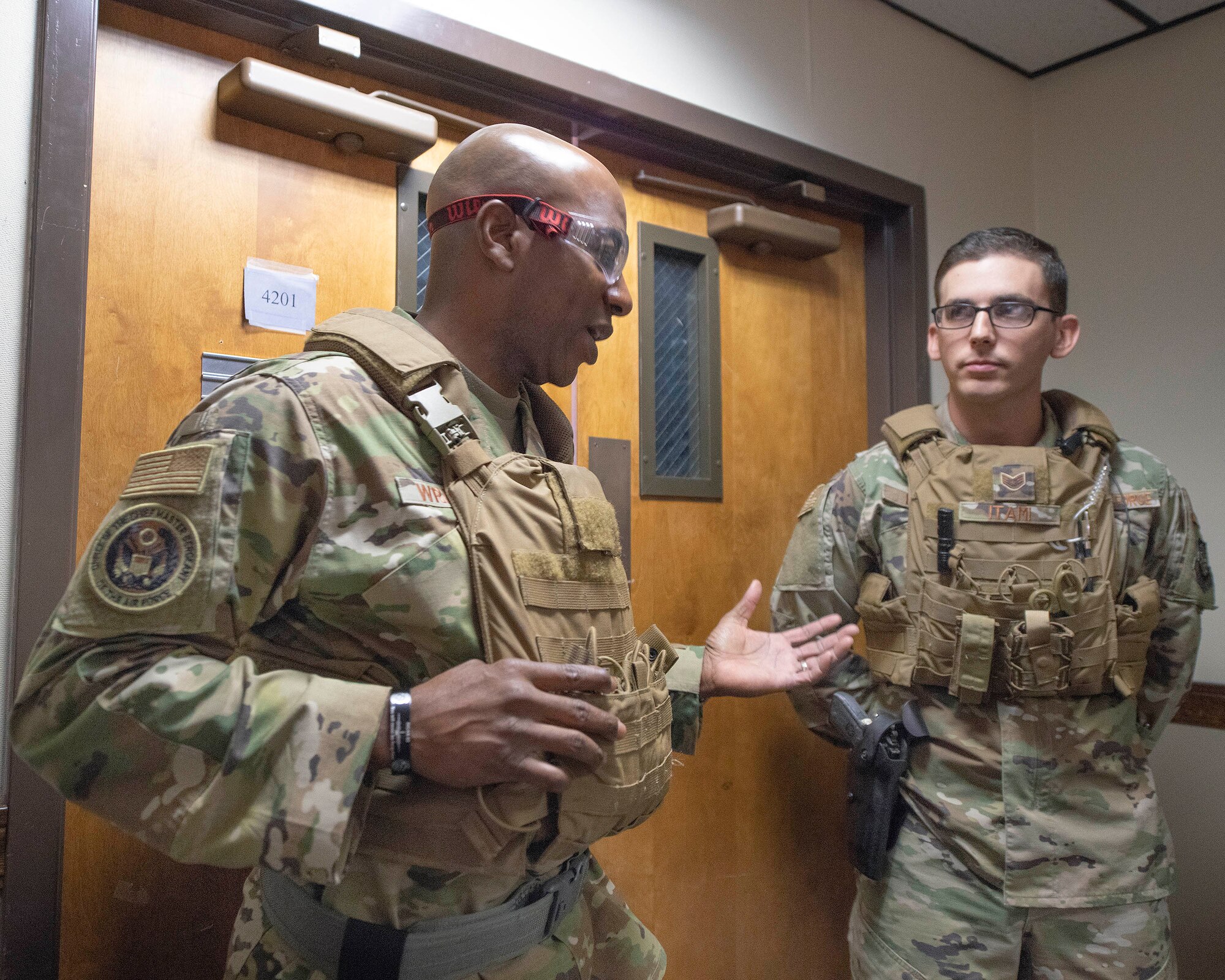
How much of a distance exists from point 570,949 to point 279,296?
1.09 metres

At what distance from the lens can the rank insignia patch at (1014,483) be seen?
1670 mm

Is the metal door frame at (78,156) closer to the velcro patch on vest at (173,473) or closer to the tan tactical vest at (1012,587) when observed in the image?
the velcro patch on vest at (173,473)

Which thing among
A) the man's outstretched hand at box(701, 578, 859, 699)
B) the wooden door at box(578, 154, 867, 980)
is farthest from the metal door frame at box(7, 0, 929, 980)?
the man's outstretched hand at box(701, 578, 859, 699)

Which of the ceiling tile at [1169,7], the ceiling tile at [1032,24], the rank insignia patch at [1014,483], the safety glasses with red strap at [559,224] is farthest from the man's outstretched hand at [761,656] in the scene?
the ceiling tile at [1169,7]

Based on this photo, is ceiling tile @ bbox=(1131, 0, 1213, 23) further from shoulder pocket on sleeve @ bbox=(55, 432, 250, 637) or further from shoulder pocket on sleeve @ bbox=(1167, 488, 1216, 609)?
shoulder pocket on sleeve @ bbox=(55, 432, 250, 637)

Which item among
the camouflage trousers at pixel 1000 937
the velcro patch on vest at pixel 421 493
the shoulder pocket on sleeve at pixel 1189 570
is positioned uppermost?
the velcro patch on vest at pixel 421 493

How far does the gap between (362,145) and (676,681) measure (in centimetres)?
106

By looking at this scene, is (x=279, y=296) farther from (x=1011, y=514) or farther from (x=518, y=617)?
(x=1011, y=514)

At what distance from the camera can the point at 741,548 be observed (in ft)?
7.11

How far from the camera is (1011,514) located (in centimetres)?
166

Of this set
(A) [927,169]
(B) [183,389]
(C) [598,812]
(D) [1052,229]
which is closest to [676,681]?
(C) [598,812]

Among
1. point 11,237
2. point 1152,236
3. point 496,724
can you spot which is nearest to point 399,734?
point 496,724

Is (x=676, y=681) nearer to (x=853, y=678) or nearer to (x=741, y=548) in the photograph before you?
(x=853, y=678)

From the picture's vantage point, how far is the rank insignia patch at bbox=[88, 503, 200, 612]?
32.8 inches
